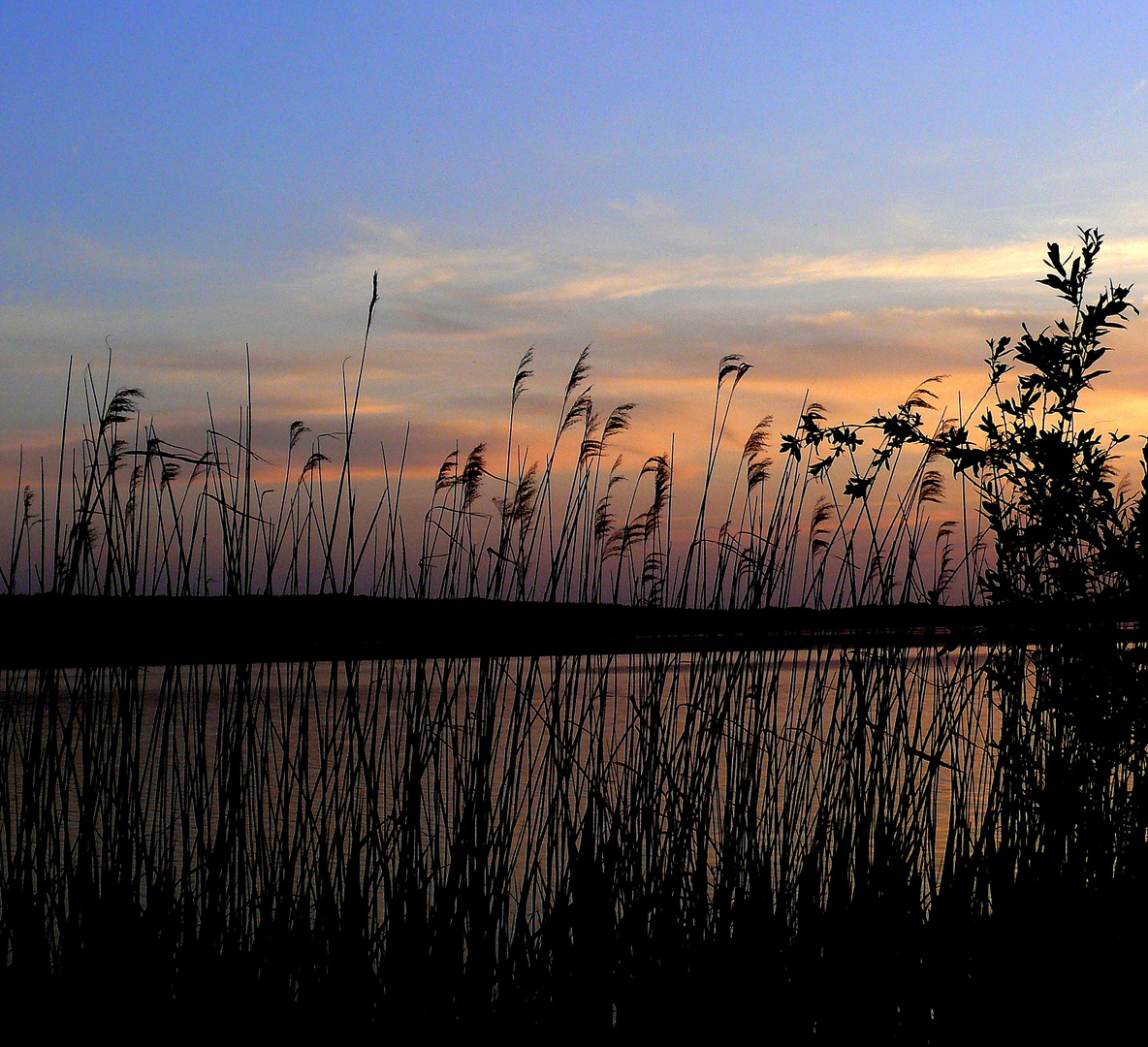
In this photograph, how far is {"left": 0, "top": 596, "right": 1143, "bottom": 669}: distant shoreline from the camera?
88.4 inches

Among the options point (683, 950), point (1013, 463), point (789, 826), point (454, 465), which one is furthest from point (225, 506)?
point (1013, 463)

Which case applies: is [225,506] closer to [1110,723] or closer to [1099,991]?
[1110,723]

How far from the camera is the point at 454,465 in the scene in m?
2.78

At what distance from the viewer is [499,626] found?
2625mm

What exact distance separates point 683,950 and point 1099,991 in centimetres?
98

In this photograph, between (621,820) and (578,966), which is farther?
(621,820)

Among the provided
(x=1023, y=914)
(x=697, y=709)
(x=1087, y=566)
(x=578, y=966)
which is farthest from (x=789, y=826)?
(x=1087, y=566)

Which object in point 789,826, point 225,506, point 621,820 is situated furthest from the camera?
point 789,826

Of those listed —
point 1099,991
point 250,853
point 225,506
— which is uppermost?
point 225,506

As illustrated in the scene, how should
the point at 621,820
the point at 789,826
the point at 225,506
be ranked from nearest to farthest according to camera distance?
the point at 225,506 → the point at 621,820 → the point at 789,826

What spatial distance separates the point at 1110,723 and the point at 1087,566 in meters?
0.36

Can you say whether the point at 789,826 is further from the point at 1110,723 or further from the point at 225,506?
the point at 225,506

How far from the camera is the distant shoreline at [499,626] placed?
225 centimetres

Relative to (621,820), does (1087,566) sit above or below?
above
